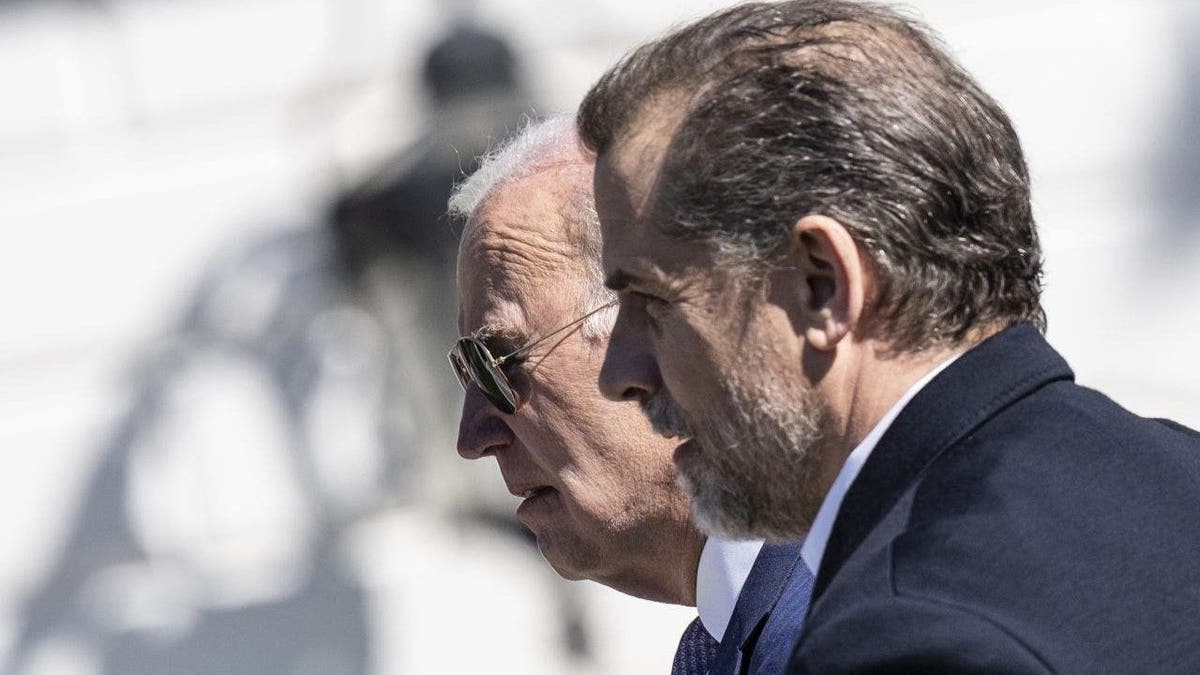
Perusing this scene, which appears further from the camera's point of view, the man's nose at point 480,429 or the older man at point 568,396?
the man's nose at point 480,429

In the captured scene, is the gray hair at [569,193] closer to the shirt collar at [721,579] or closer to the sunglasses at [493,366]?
the sunglasses at [493,366]

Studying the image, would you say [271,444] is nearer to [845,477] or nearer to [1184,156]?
[1184,156]

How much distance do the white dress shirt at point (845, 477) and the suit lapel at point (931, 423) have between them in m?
0.02

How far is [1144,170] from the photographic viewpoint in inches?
187

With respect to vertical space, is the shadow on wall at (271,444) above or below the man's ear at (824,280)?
below

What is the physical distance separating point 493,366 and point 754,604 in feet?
1.83

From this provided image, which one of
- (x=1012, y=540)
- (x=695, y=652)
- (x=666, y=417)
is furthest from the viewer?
(x=695, y=652)

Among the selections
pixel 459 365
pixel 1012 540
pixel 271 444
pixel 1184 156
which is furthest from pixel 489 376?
pixel 1184 156

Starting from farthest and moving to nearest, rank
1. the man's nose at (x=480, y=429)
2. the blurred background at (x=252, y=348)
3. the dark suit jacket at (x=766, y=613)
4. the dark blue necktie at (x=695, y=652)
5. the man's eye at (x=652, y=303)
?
the blurred background at (x=252, y=348) < the man's nose at (x=480, y=429) < the dark blue necktie at (x=695, y=652) < the dark suit jacket at (x=766, y=613) < the man's eye at (x=652, y=303)

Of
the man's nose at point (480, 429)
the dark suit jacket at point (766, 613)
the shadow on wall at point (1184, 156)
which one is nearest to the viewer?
the dark suit jacket at point (766, 613)

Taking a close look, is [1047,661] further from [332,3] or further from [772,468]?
[332,3]

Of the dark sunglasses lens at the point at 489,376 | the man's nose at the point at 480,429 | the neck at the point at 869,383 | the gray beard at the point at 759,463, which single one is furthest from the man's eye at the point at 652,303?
the man's nose at the point at 480,429

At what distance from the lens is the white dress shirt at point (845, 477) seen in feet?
4.57

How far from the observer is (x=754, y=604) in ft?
6.61
